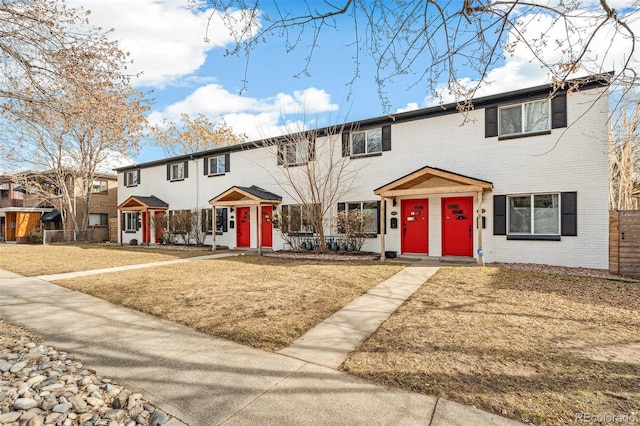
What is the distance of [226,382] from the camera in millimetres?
3236

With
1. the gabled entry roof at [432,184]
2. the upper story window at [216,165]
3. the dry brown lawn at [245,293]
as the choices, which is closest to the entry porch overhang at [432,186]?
the gabled entry roof at [432,184]

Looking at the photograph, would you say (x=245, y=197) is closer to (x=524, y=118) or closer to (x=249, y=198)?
(x=249, y=198)

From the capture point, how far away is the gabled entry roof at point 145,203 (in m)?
20.3

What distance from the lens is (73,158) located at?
23641mm

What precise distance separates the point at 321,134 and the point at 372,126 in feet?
7.91

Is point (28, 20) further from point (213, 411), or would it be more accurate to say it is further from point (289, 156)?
point (289, 156)

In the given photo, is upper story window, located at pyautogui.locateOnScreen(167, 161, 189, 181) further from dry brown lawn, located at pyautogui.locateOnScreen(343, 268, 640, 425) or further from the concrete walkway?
dry brown lawn, located at pyautogui.locateOnScreen(343, 268, 640, 425)

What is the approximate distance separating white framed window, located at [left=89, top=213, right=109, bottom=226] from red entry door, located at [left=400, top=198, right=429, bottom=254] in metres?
26.3

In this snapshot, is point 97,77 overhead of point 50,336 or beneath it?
overhead

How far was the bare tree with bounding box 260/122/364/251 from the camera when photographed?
45.6 feet

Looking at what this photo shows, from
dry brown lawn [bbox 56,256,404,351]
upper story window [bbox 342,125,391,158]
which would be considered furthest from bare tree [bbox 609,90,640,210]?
dry brown lawn [bbox 56,256,404,351]

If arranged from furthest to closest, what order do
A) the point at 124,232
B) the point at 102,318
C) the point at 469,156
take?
the point at 124,232, the point at 469,156, the point at 102,318

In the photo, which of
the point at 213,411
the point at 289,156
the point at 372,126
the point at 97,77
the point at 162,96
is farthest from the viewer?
the point at 289,156

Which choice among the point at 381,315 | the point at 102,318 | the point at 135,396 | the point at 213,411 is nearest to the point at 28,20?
the point at 102,318
